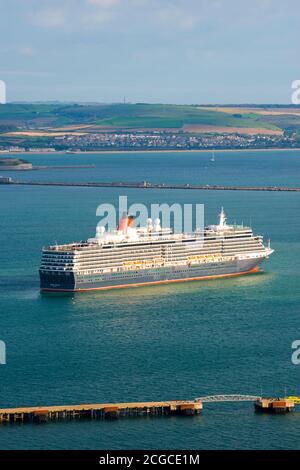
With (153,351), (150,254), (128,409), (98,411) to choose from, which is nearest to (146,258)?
(150,254)

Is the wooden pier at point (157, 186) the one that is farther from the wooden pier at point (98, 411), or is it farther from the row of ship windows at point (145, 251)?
the wooden pier at point (98, 411)

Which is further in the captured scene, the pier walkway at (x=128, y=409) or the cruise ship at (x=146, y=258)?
the cruise ship at (x=146, y=258)

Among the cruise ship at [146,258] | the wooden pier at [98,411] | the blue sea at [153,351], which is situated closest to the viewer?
the blue sea at [153,351]

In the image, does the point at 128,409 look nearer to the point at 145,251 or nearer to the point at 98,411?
the point at 98,411

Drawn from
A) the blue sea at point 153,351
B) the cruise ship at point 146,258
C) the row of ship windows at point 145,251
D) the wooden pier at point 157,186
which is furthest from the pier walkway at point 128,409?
the wooden pier at point 157,186

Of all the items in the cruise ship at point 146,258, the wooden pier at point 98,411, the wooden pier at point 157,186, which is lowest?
the wooden pier at point 157,186
